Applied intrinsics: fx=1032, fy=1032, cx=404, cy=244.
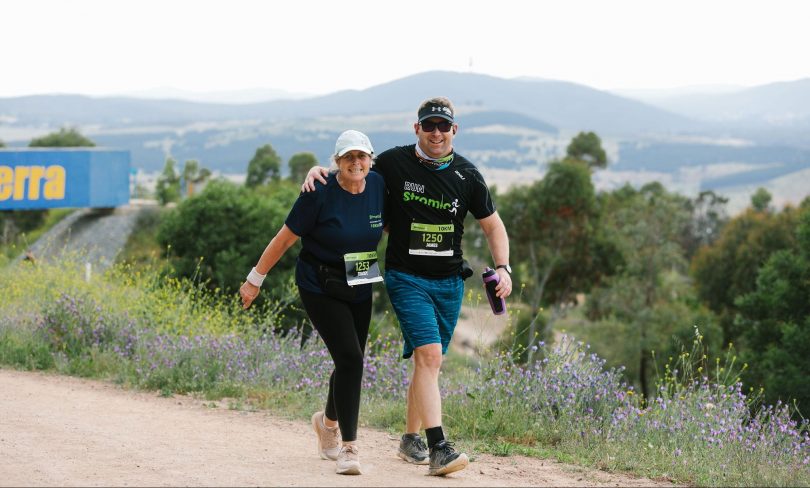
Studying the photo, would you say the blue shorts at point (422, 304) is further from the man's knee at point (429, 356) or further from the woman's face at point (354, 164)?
the woman's face at point (354, 164)

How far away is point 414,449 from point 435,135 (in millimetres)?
1939

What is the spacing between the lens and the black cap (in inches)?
233

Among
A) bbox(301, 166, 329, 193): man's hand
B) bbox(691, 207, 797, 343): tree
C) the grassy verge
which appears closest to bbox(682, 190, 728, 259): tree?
bbox(691, 207, 797, 343): tree

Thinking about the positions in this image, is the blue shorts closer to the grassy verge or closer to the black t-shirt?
the black t-shirt

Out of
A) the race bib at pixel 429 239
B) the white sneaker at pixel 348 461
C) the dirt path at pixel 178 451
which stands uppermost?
the race bib at pixel 429 239

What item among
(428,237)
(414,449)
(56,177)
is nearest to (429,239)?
(428,237)

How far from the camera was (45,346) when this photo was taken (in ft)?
33.5

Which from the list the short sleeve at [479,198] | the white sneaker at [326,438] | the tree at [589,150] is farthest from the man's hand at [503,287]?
the tree at [589,150]

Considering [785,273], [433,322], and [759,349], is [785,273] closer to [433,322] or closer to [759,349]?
[759,349]

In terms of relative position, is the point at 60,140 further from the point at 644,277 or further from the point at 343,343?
the point at 343,343

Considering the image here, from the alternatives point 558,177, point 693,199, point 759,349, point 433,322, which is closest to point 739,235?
point 558,177

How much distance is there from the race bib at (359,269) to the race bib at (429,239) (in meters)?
0.26

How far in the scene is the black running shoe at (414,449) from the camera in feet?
20.7

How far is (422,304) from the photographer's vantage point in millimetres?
5953
